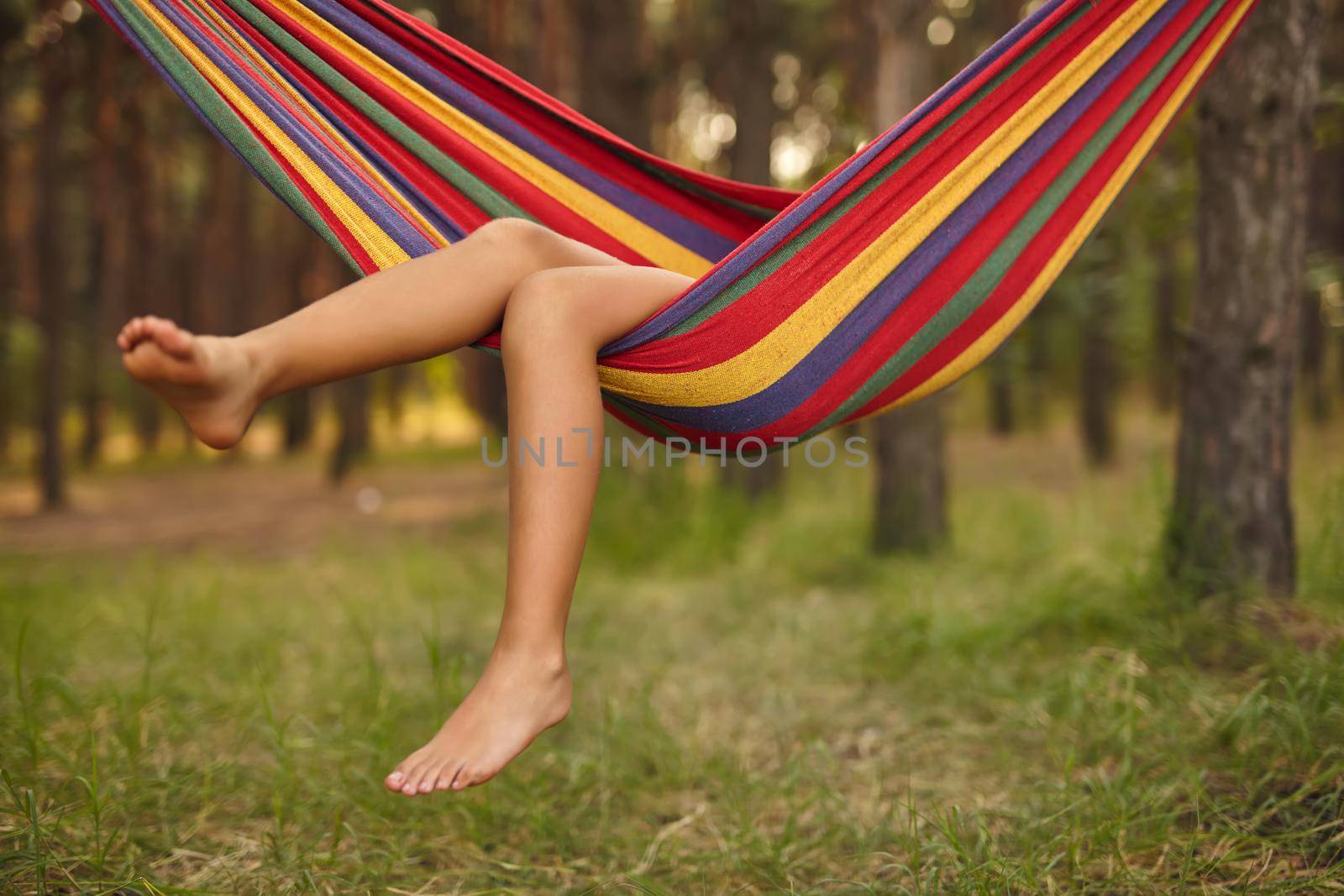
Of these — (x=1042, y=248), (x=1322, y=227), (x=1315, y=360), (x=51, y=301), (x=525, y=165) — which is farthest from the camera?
(x=1315, y=360)

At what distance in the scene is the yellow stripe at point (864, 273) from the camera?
44.4 inches

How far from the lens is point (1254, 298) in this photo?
156 cm

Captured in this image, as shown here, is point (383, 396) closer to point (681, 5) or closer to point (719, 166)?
point (719, 166)

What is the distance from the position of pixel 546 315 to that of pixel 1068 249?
2.66ft

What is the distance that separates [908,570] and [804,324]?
142cm

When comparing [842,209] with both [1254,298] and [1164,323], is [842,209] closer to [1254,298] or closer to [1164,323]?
[1254,298]

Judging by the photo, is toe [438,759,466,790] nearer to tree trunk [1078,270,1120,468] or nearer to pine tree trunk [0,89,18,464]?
tree trunk [1078,270,1120,468]

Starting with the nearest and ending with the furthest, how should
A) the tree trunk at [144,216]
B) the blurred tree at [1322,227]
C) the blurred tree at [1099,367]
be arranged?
the blurred tree at [1099,367]
the tree trunk at [144,216]
the blurred tree at [1322,227]

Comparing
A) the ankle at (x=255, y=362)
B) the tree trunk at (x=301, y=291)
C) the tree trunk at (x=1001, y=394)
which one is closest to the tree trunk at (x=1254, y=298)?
the ankle at (x=255, y=362)

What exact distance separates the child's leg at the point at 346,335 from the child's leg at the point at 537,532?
0.06 meters

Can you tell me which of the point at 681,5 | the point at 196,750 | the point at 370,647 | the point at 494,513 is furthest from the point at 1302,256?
the point at 681,5

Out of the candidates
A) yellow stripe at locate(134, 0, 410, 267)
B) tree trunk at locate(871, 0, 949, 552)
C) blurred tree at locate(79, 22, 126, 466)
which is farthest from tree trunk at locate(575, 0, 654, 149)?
yellow stripe at locate(134, 0, 410, 267)

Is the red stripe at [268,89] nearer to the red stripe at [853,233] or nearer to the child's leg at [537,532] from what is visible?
the child's leg at [537,532]

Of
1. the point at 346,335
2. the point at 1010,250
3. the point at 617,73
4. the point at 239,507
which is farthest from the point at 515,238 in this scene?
the point at 239,507
